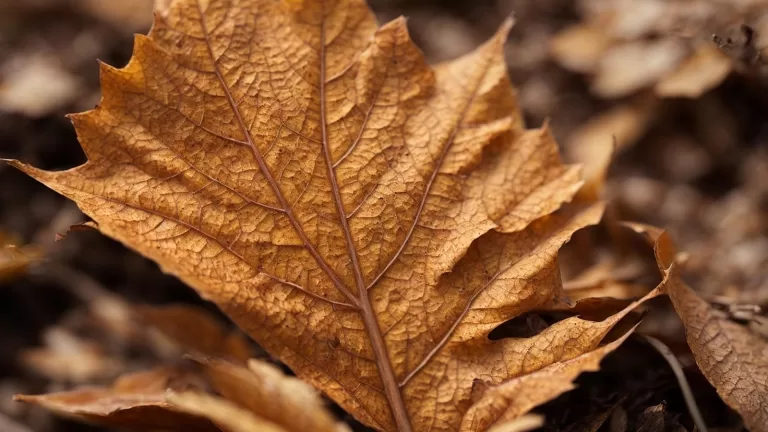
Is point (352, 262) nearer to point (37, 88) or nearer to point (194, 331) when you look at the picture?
point (194, 331)

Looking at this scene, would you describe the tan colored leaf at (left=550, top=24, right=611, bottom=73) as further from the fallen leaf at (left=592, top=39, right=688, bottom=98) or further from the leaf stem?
the leaf stem

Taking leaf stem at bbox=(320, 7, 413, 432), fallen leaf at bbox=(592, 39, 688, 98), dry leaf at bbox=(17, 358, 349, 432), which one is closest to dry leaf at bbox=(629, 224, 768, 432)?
leaf stem at bbox=(320, 7, 413, 432)

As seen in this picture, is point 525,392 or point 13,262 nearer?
point 525,392

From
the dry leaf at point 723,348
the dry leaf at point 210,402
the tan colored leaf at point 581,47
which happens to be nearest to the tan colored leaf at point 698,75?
the tan colored leaf at point 581,47

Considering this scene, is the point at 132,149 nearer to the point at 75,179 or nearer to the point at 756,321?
the point at 75,179

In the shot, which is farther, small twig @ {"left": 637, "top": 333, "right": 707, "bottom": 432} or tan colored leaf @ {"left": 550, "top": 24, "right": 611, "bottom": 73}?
tan colored leaf @ {"left": 550, "top": 24, "right": 611, "bottom": 73}

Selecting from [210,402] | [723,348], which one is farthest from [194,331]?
[723,348]
